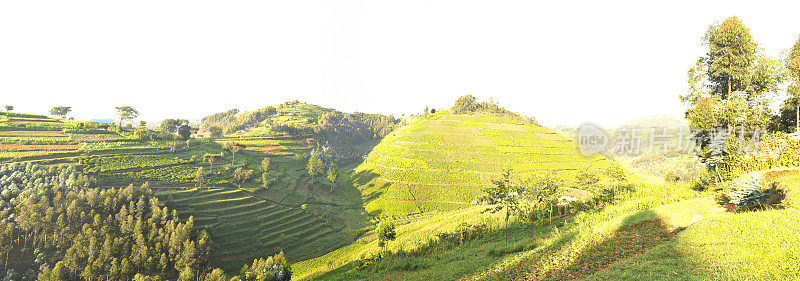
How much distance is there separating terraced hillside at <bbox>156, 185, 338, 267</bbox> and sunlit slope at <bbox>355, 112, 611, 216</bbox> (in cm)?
1916

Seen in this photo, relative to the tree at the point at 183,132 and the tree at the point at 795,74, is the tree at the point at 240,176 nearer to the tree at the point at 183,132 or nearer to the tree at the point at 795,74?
the tree at the point at 183,132

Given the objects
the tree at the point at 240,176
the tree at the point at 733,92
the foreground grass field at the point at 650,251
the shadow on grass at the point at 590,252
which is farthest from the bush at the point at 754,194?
the tree at the point at 240,176

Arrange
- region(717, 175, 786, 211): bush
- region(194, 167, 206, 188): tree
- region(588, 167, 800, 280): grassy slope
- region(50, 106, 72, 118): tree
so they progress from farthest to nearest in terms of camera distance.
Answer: region(50, 106, 72, 118): tree → region(194, 167, 206, 188): tree → region(717, 175, 786, 211): bush → region(588, 167, 800, 280): grassy slope

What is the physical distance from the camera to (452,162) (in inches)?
3349

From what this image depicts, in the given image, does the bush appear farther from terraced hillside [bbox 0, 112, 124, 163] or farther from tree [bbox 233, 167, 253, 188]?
terraced hillside [bbox 0, 112, 124, 163]

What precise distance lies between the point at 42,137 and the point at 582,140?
16713 cm

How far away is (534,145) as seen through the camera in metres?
98.9

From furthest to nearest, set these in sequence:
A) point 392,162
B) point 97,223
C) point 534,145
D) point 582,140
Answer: point 582,140
point 534,145
point 392,162
point 97,223

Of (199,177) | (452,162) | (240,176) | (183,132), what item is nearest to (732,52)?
(452,162)

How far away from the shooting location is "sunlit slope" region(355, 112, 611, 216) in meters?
71.3

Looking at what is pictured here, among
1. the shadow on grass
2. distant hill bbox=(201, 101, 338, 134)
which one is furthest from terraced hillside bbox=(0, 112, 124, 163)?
the shadow on grass

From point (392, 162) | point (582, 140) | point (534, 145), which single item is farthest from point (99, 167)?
point (582, 140)

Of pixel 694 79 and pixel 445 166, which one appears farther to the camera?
pixel 445 166

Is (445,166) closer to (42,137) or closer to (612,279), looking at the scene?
(612,279)
